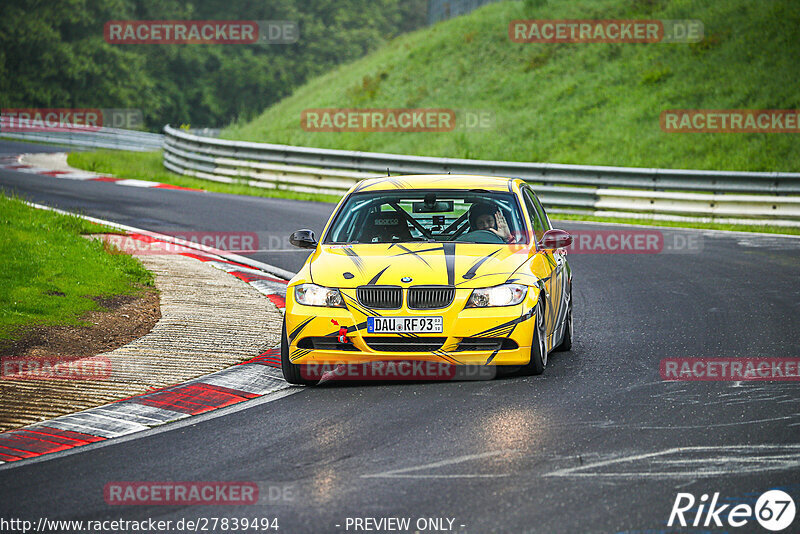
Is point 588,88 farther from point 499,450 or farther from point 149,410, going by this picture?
point 499,450

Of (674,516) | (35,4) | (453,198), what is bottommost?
(674,516)

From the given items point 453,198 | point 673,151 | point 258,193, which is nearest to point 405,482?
point 453,198

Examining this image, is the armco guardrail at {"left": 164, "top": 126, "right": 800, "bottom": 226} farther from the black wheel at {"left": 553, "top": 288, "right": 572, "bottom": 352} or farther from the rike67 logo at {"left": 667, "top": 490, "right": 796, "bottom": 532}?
the rike67 logo at {"left": 667, "top": 490, "right": 796, "bottom": 532}

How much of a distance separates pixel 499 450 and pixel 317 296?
8.01 ft

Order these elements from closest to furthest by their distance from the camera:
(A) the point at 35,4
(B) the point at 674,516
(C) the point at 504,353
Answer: (B) the point at 674,516 < (C) the point at 504,353 < (A) the point at 35,4

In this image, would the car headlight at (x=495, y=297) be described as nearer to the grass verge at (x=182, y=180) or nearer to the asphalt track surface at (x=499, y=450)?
the asphalt track surface at (x=499, y=450)

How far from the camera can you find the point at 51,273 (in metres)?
11.7

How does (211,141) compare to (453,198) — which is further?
(211,141)

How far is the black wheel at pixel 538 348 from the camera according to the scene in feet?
26.7

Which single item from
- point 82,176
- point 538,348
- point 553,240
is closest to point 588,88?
point 82,176

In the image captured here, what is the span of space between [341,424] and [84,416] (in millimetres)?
1805

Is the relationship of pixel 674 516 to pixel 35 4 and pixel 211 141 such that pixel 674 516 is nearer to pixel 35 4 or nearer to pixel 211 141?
pixel 211 141

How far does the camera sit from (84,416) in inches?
285

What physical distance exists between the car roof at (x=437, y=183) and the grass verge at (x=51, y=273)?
3181mm
